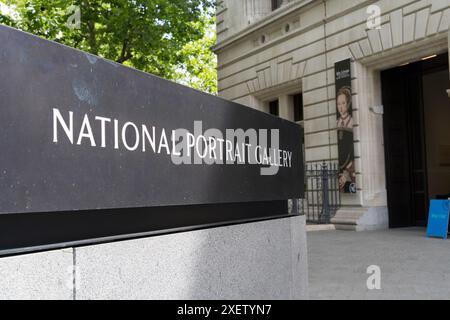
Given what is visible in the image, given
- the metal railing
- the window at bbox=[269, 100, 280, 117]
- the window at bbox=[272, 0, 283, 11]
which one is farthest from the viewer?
the window at bbox=[269, 100, 280, 117]

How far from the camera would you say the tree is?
60.6 ft

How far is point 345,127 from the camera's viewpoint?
14672mm

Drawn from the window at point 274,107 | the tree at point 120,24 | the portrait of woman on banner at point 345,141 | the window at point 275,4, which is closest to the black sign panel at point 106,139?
the portrait of woman on banner at point 345,141

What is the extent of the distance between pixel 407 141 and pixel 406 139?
0.25 ft

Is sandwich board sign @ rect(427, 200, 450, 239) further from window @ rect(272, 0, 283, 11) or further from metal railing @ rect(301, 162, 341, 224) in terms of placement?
window @ rect(272, 0, 283, 11)

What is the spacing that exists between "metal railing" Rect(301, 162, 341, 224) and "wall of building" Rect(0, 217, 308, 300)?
36.3 ft

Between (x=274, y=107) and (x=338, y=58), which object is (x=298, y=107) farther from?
(x=338, y=58)

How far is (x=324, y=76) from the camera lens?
51.4ft

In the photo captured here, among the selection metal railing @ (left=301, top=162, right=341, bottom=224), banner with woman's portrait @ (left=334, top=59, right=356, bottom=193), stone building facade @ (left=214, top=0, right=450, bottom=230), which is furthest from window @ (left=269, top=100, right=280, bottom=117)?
banner with woman's portrait @ (left=334, top=59, right=356, bottom=193)

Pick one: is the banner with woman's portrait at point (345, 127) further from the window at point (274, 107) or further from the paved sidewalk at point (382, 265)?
the window at point (274, 107)

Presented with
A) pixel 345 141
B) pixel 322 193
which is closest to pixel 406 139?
pixel 345 141

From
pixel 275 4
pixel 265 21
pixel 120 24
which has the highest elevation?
pixel 275 4

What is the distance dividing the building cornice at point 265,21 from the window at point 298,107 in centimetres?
279

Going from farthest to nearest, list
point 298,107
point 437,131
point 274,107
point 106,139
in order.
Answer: point 274,107
point 298,107
point 437,131
point 106,139
